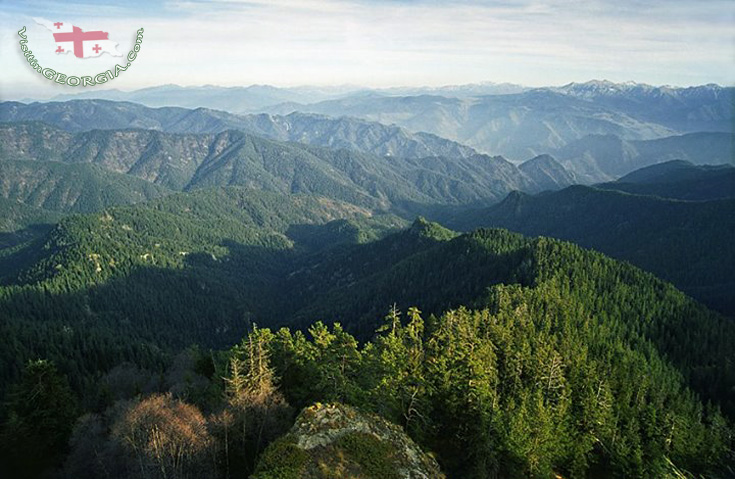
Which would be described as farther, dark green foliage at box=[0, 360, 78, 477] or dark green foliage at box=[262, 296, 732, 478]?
dark green foliage at box=[0, 360, 78, 477]

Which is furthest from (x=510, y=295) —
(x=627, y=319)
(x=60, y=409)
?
(x=60, y=409)

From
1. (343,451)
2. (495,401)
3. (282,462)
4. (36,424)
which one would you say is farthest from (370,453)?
(36,424)

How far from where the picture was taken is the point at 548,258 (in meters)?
162

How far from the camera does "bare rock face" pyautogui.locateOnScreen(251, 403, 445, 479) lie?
1412 inches

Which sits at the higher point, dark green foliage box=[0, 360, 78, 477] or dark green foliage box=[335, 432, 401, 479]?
dark green foliage box=[335, 432, 401, 479]

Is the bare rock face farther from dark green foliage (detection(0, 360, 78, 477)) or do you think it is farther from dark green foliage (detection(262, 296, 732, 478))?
dark green foliage (detection(0, 360, 78, 477))

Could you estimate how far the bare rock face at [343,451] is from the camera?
3588 centimetres

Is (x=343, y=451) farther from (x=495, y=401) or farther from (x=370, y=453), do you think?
(x=495, y=401)

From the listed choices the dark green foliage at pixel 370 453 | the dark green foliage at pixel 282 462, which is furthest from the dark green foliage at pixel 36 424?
the dark green foliage at pixel 370 453

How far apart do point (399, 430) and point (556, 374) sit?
25.6m

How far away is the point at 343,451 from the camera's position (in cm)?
3847

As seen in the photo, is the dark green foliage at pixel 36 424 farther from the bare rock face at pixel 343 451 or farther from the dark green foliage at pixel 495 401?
the bare rock face at pixel 343 451

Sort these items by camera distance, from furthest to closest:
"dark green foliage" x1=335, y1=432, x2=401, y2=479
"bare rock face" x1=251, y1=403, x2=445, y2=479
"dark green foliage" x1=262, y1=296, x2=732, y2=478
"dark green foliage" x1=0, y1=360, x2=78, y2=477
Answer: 1. "dark green foliage" x1=0, y1=360, x2=78, y2=477
2. "dark green foliage" x1=262, y1=296, x2=732, y2=478
3. "dark green foliage" x1=335, y1=432, x2=401, y2=479
4. "bare rock face" x1=251, y1=403, x2=445, y2=479

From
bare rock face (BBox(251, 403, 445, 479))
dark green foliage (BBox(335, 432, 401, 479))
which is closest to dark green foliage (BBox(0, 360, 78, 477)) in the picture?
bare rock face (BBox(251, 403, 445, 479))
